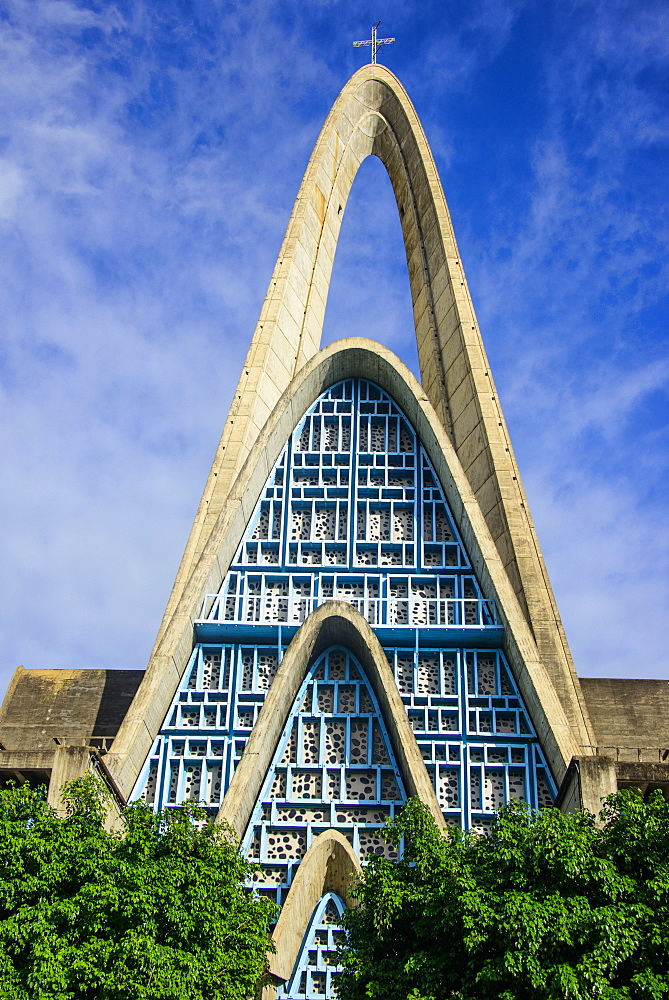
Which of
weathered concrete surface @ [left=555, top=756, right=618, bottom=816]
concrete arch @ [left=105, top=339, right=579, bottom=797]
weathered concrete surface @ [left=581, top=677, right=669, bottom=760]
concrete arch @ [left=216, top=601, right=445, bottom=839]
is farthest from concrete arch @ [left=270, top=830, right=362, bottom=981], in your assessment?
weathered concrete surface @ [left=581, top=677, right=669, bottom=760]

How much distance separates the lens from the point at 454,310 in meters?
26.8

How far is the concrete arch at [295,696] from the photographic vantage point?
18159 mm

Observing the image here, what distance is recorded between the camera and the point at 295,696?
20.2 metres

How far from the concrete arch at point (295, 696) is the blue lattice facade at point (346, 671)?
28 centimetres

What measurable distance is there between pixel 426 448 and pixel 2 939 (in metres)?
13.7

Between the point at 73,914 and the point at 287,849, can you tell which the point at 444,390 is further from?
the point at 73,914

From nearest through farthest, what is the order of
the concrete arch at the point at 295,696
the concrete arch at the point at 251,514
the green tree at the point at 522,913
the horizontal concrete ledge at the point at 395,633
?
the green tree at the point at 522,913, the concrete arch at the point at 295,696, the concrete arch at the point at 251,514, the horizontal concrete ledge at the point at 395,633

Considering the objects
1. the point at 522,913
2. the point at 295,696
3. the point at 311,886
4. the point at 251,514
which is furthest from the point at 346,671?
the point at 522,913

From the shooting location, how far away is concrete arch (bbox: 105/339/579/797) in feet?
62.1

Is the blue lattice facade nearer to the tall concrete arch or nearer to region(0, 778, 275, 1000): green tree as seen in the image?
the tall concrete arch

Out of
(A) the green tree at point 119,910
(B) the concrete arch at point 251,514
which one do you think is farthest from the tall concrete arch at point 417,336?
(A) the green tree at point 119,910

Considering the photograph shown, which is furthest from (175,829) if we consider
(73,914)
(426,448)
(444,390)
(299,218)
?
(299,218)

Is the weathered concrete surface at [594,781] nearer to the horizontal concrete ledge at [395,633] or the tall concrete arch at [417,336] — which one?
the tall concrete arch at [417,336]

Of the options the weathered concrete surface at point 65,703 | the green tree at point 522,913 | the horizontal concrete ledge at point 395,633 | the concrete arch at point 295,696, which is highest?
the weathered concrete surface at point 65,703
